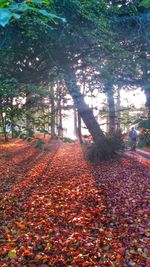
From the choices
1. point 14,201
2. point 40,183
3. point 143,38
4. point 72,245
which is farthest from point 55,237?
point 143,38

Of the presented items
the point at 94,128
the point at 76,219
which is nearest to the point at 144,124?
the point at 76,219

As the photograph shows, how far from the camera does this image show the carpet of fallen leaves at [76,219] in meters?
4.12

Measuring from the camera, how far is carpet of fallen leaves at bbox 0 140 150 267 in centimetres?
412

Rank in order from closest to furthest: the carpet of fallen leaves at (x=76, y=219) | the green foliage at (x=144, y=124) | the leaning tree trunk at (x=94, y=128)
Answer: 1. the carpet of fallen leaves at (x=76, y=219)
2. the green foliage at (x=144, y=124)
3. the leaning tree trunk at (x=94, y=128)

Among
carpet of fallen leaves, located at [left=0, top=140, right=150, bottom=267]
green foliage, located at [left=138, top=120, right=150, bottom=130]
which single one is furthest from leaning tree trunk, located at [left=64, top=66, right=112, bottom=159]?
green foliage, located at [left=138, top=120, right=150, bottom=130]

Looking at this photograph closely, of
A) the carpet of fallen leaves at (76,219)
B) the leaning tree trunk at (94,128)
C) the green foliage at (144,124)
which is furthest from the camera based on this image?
the leaning tree trunk at (94,128)

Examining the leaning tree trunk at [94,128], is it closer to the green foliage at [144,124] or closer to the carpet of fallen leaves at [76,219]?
the carpet of fallen leaves at [76,219]

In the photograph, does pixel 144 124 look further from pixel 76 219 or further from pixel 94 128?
pixel 94 128

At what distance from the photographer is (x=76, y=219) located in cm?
549

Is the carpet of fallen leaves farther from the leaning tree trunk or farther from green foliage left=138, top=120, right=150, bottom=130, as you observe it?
green foliage left=138, top=120, right=150, bottom=130

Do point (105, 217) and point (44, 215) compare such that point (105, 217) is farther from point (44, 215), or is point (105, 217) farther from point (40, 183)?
point (40, 183)

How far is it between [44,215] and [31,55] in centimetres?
434

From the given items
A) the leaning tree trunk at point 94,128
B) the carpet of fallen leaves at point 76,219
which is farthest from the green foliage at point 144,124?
the leaning tree trunk at point 94,128

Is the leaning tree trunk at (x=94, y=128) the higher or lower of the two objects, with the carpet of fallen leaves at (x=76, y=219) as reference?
higher
